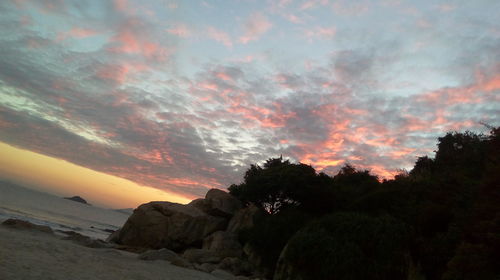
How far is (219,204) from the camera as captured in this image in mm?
→ 34781

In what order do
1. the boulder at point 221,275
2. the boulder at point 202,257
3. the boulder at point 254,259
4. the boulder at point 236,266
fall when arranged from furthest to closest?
1. the boulder at point 202,257
2. the boulder at point 254,259
3. the boulder at point 236,266
4. the boulder at point 221,275

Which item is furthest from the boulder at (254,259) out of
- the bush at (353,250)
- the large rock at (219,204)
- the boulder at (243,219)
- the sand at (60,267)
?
the sand at (60,267)

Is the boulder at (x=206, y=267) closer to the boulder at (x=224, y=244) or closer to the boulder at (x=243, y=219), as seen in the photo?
the boulder at (x=224, y=244)

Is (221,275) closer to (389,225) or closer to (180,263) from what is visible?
(180,263)

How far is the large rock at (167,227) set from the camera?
3162 cm

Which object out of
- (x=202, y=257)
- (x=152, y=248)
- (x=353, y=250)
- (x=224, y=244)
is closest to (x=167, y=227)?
(x=152, y=248)

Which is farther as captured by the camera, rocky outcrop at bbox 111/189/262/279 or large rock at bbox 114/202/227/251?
large rock at bbox 114/202/227/251

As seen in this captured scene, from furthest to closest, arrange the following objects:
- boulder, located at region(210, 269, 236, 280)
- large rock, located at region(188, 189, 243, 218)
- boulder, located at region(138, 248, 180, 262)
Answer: large rock, located at region(188, 189, 243, 218) → boulder, located at region(138, 248, 180, 262) → boulder, located at region(210, 269, 236, 280)

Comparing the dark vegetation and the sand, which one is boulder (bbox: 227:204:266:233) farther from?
the sand

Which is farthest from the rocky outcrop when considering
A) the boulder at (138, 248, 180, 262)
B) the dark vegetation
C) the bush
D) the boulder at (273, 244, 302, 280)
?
the bush

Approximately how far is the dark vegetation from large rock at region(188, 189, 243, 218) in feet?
12.0

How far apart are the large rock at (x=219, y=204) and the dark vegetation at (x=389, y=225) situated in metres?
3.65

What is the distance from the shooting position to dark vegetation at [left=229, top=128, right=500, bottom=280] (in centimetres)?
1430

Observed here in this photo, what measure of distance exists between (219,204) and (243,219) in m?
3.68
